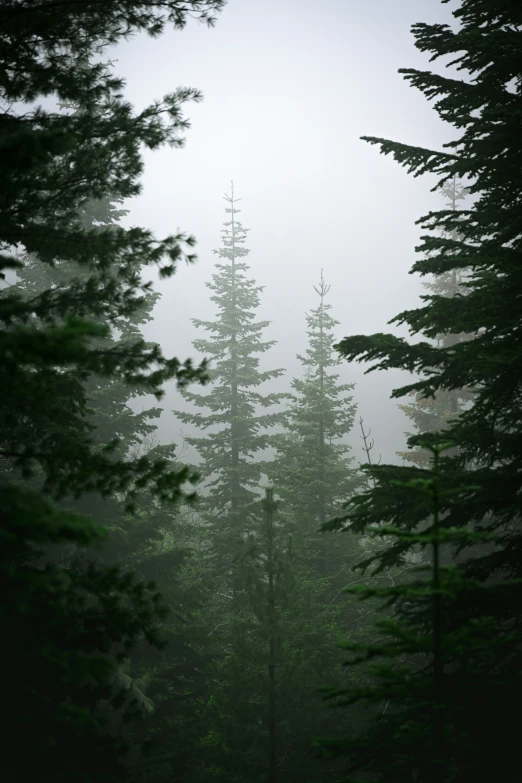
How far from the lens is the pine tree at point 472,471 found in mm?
3664

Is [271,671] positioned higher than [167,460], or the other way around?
[167,460]

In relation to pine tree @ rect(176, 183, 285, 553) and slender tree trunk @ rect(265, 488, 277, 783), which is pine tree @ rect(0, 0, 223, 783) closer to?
slender tree trunk @ rect(265, 488, 277, 783)

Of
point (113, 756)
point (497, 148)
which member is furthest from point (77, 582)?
point (497, 148)

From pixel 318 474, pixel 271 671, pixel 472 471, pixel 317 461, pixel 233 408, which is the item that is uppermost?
pixel 233 408

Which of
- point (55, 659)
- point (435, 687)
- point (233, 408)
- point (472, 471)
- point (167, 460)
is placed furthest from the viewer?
point (233, 408)

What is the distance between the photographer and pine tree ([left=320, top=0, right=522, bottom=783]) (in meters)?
3.66

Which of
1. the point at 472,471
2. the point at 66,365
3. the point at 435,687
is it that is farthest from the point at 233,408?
the point at 435,687

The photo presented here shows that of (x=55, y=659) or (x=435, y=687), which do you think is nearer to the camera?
(x=55, y=659)

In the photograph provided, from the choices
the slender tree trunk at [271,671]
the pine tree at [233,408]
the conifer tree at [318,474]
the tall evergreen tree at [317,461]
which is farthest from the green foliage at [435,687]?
the pine tree at [233,408]

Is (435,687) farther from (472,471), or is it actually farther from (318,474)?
(318,474)

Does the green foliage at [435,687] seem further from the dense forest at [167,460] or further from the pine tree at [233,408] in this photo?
the pine tree at [233,408]

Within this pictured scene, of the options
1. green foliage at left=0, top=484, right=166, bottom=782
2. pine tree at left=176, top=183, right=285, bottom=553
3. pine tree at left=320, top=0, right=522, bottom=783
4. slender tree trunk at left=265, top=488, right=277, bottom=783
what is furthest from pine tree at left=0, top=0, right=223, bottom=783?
pine tree at left=176, top=183, right=285, bottom=553

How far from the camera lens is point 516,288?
4914 millimetres

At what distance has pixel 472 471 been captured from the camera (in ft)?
17.7
